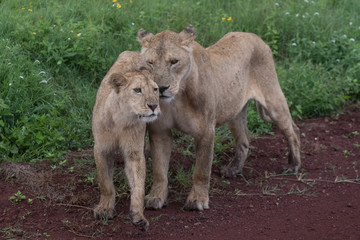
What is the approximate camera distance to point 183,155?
6656 millimetres

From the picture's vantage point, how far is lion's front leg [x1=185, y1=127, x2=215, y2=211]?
18.1 ft

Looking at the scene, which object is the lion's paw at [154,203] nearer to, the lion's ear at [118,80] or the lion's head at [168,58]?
the lion's head at [168,58]

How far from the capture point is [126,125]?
4.90m

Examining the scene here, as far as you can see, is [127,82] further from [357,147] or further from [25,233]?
[357,147]

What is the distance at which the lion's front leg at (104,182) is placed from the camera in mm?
5070

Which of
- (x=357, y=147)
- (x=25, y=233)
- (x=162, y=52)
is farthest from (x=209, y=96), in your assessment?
(x=357, y=147)

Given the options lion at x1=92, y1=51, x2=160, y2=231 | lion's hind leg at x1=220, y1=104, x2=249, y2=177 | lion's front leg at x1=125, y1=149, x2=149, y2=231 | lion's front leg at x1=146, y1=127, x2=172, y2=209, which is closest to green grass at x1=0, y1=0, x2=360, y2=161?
lion's hind leg at x1=220, y1=104, x2=249, y2=177

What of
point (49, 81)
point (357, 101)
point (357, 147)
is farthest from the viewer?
point (357, 101)

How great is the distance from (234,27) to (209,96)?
3.73 meters

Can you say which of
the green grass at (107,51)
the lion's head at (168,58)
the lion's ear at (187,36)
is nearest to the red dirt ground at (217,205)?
the green grass at (107,51)

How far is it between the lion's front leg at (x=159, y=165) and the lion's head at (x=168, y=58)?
2.07 feet

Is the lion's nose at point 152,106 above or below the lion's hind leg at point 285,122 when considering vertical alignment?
above

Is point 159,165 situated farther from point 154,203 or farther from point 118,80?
point 118,80

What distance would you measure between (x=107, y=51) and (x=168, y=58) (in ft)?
9.11
